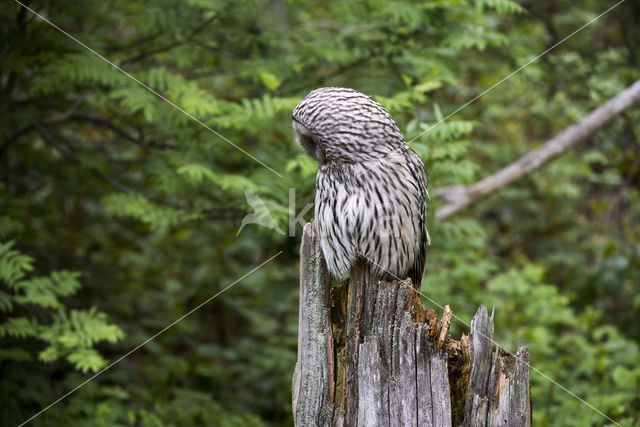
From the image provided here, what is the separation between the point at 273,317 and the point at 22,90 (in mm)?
3800

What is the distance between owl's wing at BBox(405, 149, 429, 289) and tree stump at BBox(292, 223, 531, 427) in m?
0.69

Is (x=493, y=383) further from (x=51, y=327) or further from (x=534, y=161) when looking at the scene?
(x=534, y=161)

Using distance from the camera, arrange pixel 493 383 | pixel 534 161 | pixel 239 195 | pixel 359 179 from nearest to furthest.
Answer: pixel 493 383 → pixel 359 179 → pixel 239 195 → pixel 534 161

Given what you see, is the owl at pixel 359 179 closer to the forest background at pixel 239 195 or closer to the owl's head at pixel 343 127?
the owl's head at pixel 343 127

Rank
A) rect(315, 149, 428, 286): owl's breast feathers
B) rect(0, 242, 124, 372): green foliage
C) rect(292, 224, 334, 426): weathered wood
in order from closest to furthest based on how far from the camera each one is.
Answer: rect(292, 224, 334, 426): weathered wood
rect(315, 149, 428, 286): owl's breast feathers
rect(0, 242, 124, 372): green foliage

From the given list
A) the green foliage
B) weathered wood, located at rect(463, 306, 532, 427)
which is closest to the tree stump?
weathered wood, located at rect(463, 306, 532, 427)

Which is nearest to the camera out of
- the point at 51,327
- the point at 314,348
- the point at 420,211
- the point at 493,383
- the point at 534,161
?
the point at 493,383

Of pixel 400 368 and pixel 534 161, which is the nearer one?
pixel 400 368

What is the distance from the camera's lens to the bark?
5.81m

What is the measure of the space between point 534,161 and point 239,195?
9.62ft

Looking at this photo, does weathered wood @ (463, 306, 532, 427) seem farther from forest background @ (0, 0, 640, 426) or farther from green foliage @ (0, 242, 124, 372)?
green foliage @ (0, 242, 124, 372)

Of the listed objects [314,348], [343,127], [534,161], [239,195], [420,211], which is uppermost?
[534,161]

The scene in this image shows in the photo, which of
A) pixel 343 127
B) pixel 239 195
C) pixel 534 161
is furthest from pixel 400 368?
pixel 534 161

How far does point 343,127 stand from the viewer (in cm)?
315
